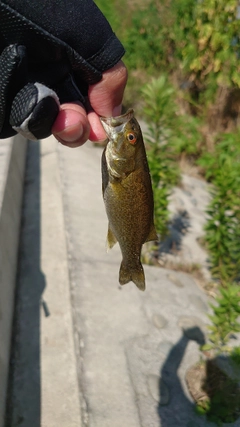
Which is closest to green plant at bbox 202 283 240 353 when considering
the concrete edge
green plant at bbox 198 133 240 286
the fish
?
green plant at bbox 198 133 240 286

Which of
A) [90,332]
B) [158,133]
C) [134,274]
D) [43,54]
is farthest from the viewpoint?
[158,133]

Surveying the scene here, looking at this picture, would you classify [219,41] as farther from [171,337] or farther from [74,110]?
[74,110]

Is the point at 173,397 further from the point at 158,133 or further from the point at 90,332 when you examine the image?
the point at 158,133

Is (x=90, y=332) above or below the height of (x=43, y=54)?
below

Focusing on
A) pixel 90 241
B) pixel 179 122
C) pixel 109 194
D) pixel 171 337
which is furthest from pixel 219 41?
pixel 109 194

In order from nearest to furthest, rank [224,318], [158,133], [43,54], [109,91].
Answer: [43,54] < [109,91] < [224,318] < [158,133]

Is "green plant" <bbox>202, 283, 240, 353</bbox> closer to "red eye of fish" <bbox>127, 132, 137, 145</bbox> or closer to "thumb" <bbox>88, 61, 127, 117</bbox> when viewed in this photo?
"red eye of fish" <bbox>127, 132, 137, 145</bbox>

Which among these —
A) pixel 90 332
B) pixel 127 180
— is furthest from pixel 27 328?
pixel 127 180
